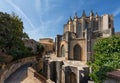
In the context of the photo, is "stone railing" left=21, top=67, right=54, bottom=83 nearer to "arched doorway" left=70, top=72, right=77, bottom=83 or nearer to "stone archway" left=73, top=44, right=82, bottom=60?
"arched doorway" left=70, top=72, right=77, bottom=83

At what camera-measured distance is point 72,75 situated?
21.4 m

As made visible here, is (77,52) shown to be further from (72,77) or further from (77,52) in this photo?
(72,77)

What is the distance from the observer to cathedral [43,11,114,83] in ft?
69.6

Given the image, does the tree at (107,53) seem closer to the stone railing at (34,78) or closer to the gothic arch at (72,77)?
the gothic arch at (72,77)

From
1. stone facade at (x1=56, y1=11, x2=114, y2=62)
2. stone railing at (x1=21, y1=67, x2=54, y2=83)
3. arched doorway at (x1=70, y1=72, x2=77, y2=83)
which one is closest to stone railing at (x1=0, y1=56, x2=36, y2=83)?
stone railing at (x1=21, y1=67, x2=54, y2=83)

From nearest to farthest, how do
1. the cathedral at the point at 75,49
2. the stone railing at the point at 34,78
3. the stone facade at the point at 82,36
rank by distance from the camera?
the stone railing at the point at 34,78
the cathedral at the point at 75,49
the stone facade at the point at 82,36

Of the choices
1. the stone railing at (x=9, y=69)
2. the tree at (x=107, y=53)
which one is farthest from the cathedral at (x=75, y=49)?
the tree at (x=107, y=53)

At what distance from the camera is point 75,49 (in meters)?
36.6

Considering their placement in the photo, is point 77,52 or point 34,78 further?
point 77,52

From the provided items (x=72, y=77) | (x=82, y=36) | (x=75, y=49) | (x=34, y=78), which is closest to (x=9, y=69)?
(x=34, y=78)

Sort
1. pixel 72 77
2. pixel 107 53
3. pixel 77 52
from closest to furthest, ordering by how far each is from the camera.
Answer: pixel 107 53
pixel 72 77
pixel 77 52

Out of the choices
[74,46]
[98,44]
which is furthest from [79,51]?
[98,44]

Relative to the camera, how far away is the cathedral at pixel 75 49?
69.6 feet

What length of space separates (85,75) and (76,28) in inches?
1435
